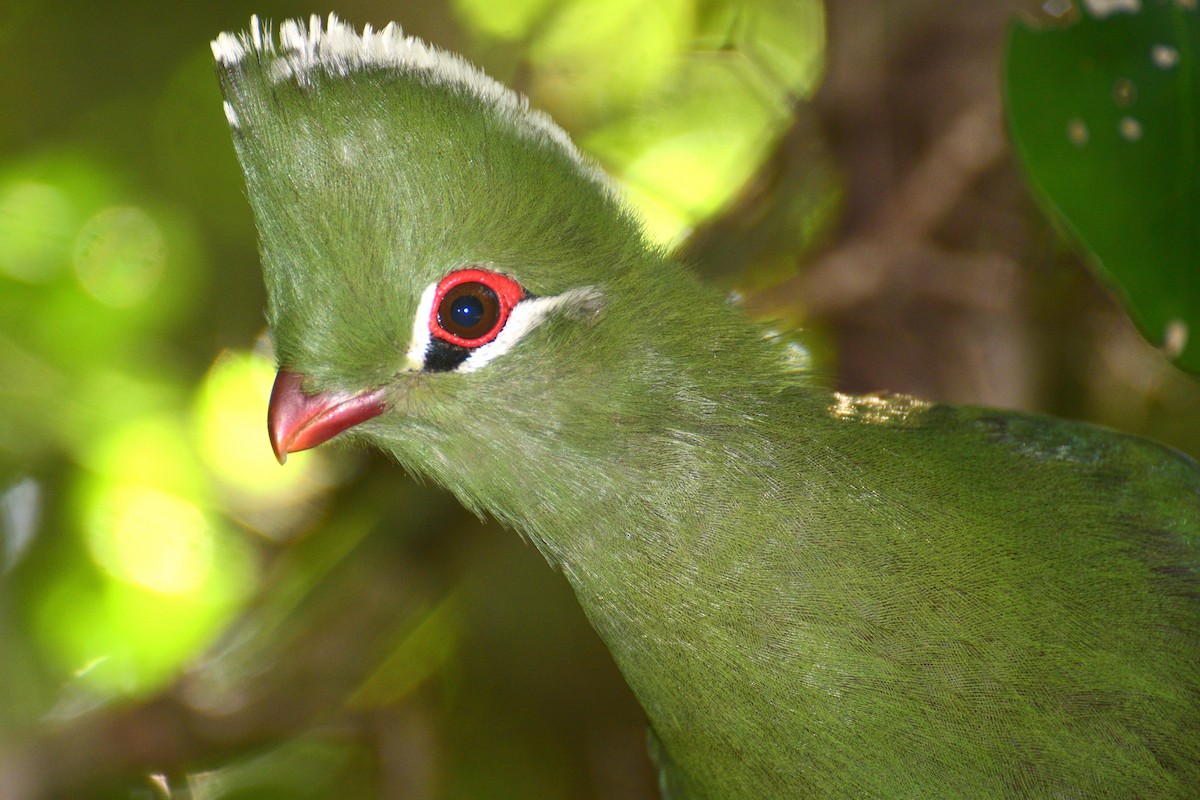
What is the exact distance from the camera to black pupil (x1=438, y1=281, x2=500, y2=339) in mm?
1541

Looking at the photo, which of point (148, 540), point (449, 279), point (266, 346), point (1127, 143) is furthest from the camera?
point (266, 346)

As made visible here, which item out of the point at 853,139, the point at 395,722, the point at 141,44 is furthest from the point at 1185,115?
the point at 141,44

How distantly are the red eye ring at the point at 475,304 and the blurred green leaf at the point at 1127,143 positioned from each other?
108 centimetres

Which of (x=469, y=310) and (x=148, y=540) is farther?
(x=148, y=540)

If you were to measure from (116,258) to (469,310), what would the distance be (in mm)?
2280

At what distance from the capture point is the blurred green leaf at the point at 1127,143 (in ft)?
6.05

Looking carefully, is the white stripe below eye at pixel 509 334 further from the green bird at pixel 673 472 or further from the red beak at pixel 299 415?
the red beak at pixel 299 415

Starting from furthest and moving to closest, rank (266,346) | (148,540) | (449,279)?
1. (266,346)
2. (148,540)
3. (449,279)

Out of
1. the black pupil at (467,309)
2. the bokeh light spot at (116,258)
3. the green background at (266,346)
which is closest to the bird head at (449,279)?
the black pupil at (467,309)

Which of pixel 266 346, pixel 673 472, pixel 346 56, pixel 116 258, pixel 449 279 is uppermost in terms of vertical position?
pixel 116 258

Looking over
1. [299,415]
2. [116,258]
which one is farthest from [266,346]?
[299,415]

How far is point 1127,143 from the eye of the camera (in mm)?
1950

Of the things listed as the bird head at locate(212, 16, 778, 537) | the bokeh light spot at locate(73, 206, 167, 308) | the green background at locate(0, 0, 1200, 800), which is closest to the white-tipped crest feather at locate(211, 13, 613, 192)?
the bird head at locate(212, 16, 778, 537)

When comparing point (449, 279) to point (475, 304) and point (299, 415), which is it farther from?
point (299, 415)
